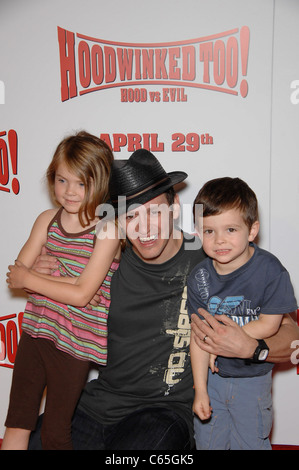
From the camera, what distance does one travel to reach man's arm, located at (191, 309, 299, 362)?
175 cm

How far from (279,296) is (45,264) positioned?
3.12ft

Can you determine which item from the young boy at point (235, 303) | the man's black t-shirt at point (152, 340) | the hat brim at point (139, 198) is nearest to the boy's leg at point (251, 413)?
the young boy at point (235, 303)

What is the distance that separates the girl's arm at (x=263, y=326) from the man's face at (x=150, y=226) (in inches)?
17.8

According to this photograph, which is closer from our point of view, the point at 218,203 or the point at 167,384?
the point at 218,203

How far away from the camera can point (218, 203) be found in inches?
68.6

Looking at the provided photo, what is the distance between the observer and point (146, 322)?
1983 millimetres

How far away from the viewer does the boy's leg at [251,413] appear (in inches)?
71.7

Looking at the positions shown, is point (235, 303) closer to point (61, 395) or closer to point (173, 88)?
point (61, 395)

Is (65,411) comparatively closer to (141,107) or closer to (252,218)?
(252,218)

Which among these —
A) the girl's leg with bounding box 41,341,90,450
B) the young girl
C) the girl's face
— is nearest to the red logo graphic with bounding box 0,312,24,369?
the young girl

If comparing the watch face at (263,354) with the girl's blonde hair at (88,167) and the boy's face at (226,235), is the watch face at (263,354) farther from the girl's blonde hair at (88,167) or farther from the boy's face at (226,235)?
the girl's blonde hair at (88,167)

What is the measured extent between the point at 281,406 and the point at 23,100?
79.1 inches

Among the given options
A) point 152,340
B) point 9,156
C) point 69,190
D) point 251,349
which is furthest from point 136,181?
point 9,156
